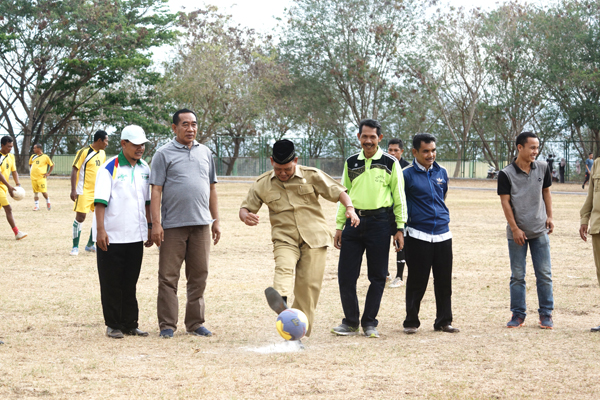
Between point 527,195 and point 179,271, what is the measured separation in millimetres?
3353

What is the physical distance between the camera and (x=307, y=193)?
616cm

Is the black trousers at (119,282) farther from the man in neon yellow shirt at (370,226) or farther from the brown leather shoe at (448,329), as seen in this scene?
the brown leather shoe at (448,329)

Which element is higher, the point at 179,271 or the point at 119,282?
the point at 179,271

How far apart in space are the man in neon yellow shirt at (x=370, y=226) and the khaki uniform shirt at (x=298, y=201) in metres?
0.35

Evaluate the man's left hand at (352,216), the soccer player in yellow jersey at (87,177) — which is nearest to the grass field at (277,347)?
the man's left hand at (352,216)

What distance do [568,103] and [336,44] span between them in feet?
52.9

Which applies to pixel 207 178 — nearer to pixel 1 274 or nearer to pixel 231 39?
pixel 1 274

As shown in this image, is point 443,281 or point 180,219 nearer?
point 180,219

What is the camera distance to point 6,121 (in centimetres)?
4750

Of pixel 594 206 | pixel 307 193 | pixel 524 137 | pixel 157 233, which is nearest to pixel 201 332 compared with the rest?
pixel 157 233

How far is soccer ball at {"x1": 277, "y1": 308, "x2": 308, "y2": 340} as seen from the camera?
5547 millimetres

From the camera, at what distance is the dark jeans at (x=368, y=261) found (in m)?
6.38

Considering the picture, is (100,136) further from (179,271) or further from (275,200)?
(275,200)

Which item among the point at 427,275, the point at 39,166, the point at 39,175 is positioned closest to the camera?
the point at 427,275
